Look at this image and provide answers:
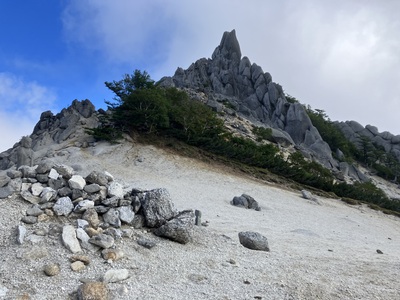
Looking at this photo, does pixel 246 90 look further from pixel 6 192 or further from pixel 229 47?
pixel 6 192

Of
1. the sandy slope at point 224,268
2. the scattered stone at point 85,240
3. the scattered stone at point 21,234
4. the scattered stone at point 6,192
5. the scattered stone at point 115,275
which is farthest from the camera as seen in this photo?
the scattered stone at point 6,192

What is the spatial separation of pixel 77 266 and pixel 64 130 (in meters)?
28.6

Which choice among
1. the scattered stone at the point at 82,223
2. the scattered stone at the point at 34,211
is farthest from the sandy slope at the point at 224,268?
the scattered stone at the point at 82,223

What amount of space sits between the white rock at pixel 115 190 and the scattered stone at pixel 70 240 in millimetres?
1593

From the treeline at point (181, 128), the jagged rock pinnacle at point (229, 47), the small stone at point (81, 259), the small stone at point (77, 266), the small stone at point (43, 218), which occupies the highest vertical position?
the jagged rock pinnacle at point (229, 47)

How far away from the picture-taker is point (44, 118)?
132ft

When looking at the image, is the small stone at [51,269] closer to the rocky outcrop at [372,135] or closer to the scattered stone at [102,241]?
the scattered stone at [102,241]

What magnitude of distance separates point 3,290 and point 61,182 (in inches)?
137

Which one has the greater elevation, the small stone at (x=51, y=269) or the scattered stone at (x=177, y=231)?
the scattered stone at (x=177, y=231)

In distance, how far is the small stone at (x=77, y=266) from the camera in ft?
19.1

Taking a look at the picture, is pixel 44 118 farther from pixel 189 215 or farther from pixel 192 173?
pixel 189 215

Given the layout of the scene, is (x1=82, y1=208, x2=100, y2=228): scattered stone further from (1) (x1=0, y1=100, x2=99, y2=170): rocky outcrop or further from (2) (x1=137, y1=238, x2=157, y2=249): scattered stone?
(1) (x1=0, y1=100, x2=99, y2=170): rocky outcrop

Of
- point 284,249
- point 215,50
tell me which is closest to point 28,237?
point 284,249

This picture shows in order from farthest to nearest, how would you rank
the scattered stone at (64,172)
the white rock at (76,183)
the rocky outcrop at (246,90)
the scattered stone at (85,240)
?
1. the rocky outcrop at (246,90)
2. the scattered stone at (64,172)
3. the white rock at (76,183)
4. the scattered stone at (85,240)
